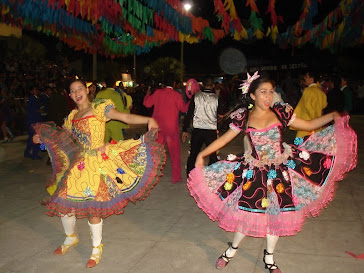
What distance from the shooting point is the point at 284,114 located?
156 inches

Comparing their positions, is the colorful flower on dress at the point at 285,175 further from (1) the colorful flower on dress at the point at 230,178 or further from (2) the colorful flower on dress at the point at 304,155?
(1) the colorful flower on dress at the point at 230,178

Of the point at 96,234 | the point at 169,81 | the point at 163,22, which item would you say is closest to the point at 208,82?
the point at 169,81

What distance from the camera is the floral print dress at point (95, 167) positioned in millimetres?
4047

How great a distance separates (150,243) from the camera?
183 inches

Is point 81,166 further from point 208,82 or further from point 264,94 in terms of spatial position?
point 208,82

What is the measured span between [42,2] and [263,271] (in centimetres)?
535

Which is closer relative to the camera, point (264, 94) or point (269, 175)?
point (269, 175)

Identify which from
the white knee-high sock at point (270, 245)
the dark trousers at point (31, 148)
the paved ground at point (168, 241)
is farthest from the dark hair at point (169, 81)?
the white knee-high sock at point (270, 245)

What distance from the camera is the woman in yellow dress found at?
4055 mm

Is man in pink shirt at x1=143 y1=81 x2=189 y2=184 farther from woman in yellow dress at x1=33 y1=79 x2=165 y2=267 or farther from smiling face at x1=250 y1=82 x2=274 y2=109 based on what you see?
smiling face at x1=250 y1=82 x2=274 y2=109

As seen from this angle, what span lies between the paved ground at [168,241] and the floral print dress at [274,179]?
53 centimetres

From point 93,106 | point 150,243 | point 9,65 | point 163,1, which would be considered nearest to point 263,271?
point 150,243

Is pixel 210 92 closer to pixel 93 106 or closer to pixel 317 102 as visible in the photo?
pixel 317 102

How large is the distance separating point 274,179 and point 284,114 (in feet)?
2.04
